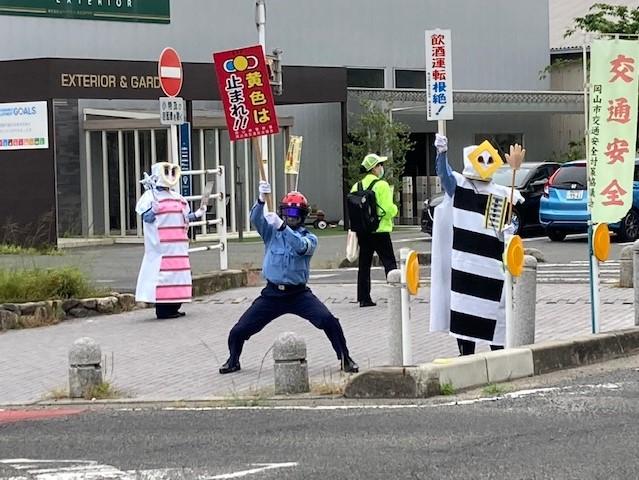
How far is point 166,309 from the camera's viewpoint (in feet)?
49.6

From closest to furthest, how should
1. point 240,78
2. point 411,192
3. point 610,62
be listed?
point 610,62
point 240,78
point 411,192

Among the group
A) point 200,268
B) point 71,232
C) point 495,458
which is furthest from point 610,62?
point 71,232

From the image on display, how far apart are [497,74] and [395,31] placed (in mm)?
4778

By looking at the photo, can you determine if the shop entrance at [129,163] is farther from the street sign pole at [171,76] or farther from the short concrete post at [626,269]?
the short concrete post at [626,269]

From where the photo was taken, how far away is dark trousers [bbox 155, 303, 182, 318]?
49.4ft

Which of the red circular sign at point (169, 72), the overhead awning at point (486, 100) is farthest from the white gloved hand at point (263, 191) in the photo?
the overhead awning at point (486, 100)

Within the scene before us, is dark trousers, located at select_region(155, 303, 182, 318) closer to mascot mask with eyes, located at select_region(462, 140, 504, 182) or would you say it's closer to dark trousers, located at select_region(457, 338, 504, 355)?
dark trousers, located at select_region(457, 338, 504, 355)

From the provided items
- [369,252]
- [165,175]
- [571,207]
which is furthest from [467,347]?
[571,207]

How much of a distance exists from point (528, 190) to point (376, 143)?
273 inches

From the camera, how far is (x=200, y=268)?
67.6 feet

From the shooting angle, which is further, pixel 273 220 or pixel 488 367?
pixel 273 220

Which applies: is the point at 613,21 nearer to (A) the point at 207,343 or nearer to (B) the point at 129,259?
(B) the point at 129,259

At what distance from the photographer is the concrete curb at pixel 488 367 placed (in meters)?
9.60

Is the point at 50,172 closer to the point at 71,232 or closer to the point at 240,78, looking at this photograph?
the point at 71,232
